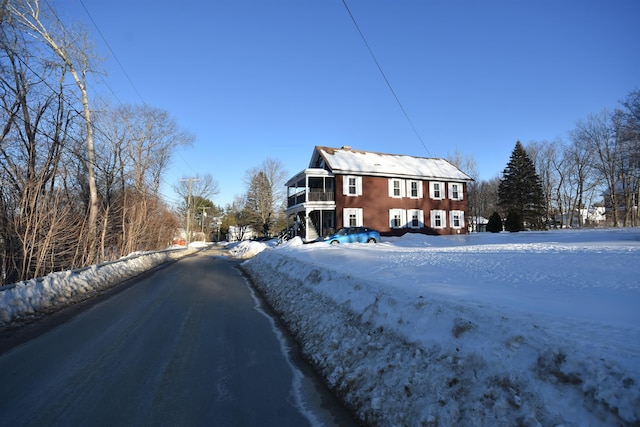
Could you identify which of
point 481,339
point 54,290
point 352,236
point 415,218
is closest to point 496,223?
point 415,218

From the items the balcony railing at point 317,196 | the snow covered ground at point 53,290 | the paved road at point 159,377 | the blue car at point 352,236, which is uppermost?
the balcony railing at point 317,196

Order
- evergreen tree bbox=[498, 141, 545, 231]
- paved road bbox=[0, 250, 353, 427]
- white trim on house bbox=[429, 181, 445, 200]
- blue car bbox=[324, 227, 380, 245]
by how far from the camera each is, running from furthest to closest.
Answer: evergreen tree bbox=[498, 141, 545, 231] < white trim on house bbox=[429, 181, 445, 200] < blue car bbox=[324, 227, 380, 245] < paved road bbox=[0, 250, 353, 427]

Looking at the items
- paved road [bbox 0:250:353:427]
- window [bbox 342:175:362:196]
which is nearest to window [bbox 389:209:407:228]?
window [bbox 342:175:362:196]

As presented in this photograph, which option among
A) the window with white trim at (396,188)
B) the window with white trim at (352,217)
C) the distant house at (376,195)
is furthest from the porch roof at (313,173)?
the window with white trim at (396,188)

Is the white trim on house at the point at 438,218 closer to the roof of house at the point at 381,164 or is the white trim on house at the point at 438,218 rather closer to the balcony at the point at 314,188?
the roof of house at the point at 381,164

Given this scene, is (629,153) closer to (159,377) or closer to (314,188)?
→ (314,188)

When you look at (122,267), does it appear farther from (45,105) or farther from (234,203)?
(234,203)

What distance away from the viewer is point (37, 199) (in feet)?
37.3

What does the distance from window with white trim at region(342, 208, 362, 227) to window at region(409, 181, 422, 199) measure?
19.5 feet

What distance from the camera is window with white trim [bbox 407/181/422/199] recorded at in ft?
109

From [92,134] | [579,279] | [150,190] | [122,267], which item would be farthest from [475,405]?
[150,190]

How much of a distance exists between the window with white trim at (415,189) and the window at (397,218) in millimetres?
1962

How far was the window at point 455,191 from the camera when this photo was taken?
35.2 metres

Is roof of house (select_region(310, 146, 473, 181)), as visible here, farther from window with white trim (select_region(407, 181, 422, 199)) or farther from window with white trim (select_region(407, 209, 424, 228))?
window with white trim (select_region(407, 209, 424, 228))
